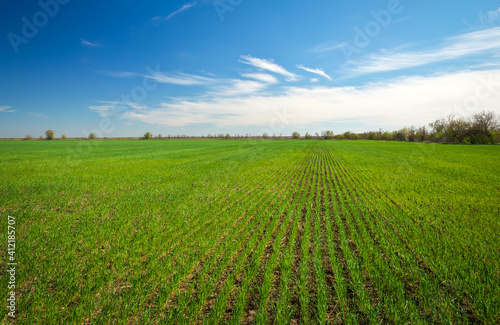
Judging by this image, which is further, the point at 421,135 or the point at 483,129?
the point at 421,135

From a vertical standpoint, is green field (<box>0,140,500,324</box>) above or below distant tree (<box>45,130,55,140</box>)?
below

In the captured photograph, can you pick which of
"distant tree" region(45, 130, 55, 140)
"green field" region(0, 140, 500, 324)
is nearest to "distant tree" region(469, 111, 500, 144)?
"green field" region(0, 140, 500, 324)

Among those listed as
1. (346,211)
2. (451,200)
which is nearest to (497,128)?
(451,200)

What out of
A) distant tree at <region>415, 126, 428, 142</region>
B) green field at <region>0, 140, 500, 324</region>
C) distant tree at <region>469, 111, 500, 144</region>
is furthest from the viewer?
distant tree at <region>415, 126, 428, 142</region>

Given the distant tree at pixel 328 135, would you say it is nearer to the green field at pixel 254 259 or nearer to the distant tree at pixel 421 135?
the distant tree at pixel 421 135

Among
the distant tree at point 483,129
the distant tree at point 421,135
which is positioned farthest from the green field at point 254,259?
the distant tree at point 421,135

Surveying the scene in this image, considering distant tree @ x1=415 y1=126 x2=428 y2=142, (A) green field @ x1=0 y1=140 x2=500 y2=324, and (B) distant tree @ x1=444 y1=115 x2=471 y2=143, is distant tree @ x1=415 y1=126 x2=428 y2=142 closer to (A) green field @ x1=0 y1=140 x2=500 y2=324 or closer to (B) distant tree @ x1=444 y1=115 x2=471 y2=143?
(B) distant tree @ x1=444 y1=115 x2=471 y2=143

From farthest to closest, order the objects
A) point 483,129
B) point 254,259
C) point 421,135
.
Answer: point 421,135
point 483,129
point 254,259

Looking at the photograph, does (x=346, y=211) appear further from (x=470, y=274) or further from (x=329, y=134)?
(x=329, y=134)

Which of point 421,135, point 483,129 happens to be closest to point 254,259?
point 483,129

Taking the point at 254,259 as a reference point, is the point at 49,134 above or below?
above

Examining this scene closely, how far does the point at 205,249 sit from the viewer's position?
588 cm

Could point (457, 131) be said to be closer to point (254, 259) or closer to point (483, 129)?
point (483, 129)

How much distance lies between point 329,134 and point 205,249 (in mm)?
195080
